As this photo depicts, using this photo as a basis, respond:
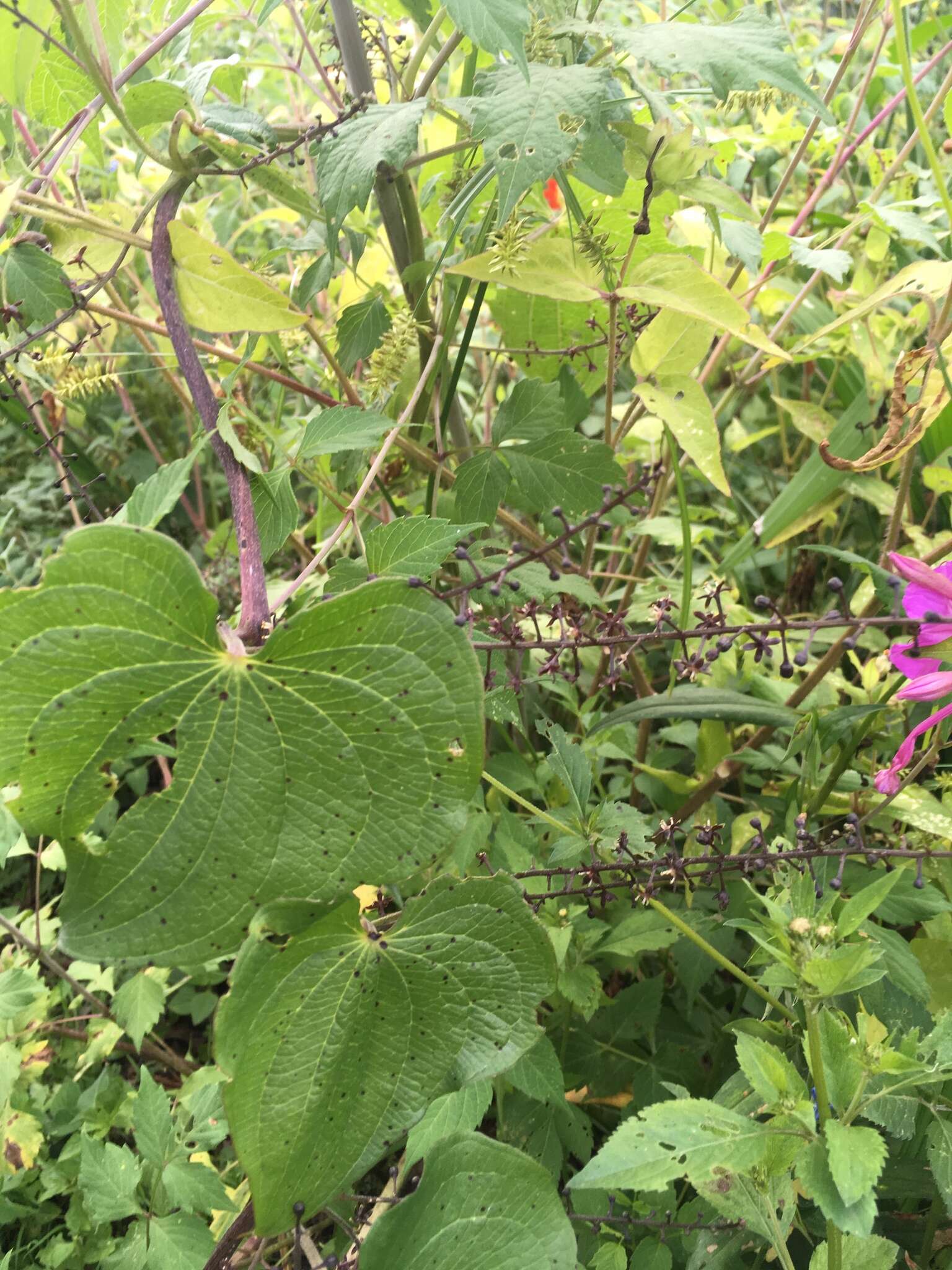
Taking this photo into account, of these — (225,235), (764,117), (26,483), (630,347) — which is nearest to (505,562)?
(630,347)

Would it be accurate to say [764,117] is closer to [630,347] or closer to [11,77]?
[630,347]

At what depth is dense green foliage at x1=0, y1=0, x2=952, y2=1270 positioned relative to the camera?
43cm

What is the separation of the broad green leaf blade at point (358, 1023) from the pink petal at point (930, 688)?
0.29 meters

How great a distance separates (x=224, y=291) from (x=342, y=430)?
0.12 meters

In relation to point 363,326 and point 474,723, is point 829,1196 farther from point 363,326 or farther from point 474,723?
point 363,326

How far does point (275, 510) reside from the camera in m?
0.63

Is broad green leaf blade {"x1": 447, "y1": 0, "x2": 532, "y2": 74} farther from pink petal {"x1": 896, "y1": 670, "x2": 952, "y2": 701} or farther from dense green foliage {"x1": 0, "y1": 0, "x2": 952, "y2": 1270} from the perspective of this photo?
pink petal {"x1": 896, "y1": 670, "x2": 952, "y2": 701}

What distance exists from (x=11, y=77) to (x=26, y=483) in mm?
1077

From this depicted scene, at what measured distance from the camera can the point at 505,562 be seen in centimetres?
71

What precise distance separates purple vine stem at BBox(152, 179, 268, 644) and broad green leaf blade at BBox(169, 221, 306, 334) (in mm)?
14

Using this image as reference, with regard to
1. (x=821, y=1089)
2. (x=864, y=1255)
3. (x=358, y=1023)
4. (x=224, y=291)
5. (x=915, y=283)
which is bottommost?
(x=864, y=1255)

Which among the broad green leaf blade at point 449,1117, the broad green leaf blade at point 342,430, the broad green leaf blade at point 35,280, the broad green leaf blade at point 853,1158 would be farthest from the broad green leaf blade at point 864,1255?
the broad green leaf blade at point 35,280

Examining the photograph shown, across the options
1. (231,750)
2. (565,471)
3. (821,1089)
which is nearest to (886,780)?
(821,1089)

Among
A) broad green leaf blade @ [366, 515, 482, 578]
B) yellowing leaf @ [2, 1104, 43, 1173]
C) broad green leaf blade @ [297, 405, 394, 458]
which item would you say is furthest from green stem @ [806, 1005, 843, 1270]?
yellowing leaf @ [2, 1104, 43, 1173]
